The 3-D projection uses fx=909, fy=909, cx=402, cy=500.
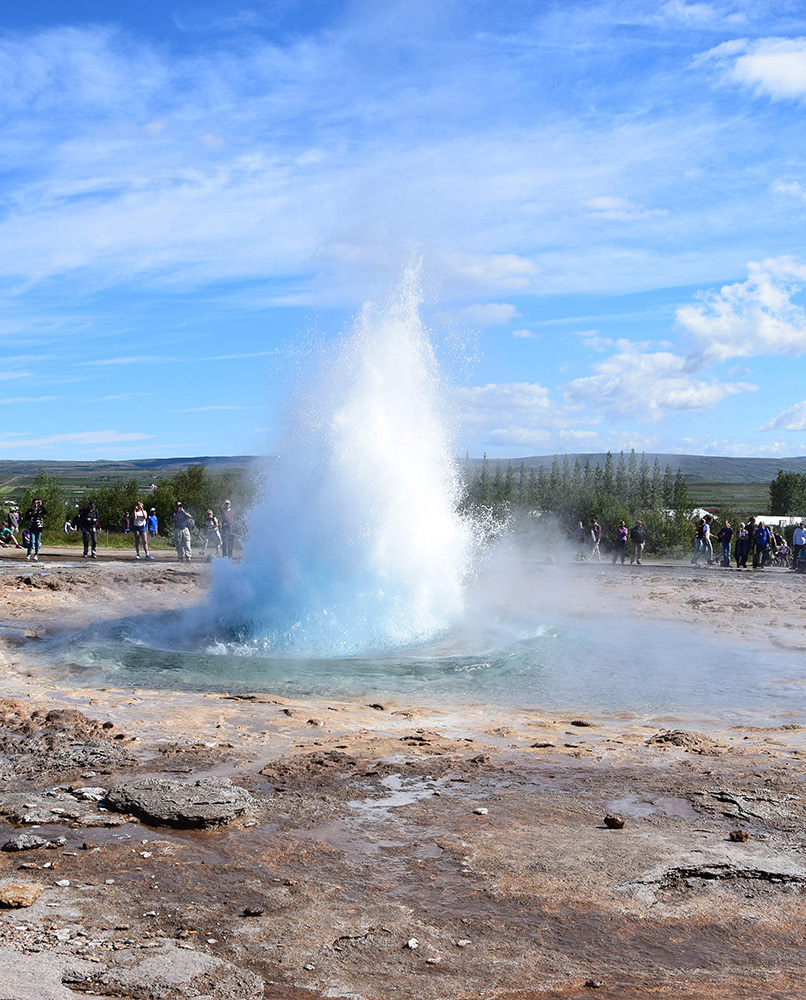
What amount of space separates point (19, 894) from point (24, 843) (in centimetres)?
57

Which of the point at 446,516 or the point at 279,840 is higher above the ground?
the point at 446,516

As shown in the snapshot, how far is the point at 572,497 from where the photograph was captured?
4434 centimetres

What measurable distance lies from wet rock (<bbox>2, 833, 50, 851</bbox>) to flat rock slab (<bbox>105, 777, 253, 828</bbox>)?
60cm

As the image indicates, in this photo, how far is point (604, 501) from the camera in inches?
1571

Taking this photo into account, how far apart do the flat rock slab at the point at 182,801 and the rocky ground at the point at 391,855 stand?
0.05 feet

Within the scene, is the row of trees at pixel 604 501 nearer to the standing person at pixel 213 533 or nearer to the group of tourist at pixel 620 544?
the group of tourist at pixel 620 544

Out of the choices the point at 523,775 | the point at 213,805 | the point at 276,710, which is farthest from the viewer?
the point at 276,710

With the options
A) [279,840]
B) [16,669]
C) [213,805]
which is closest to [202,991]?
[279,840]

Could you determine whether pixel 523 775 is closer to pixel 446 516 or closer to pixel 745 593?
pixel 446 516

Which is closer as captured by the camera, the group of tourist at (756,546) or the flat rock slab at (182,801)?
the flat rock slab at (182,801)

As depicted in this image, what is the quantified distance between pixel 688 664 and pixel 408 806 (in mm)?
6785

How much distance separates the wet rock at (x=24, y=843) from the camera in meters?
4.47

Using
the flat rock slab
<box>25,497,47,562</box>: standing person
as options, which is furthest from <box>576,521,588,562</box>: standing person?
the flat rock slab

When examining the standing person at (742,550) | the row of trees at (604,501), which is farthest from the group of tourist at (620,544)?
the row of trees at (604,501)
